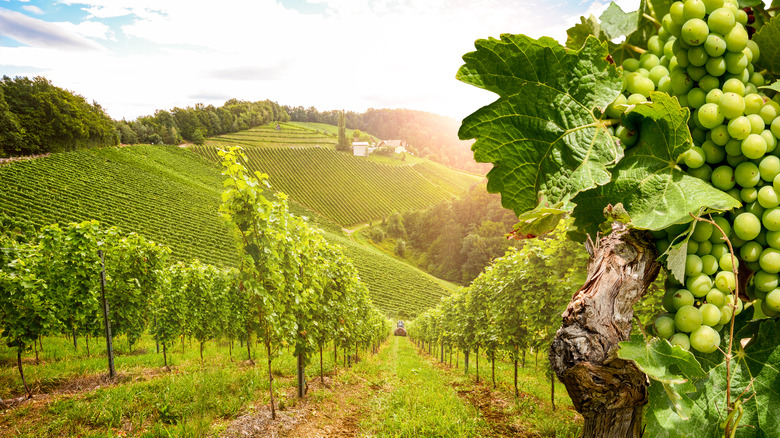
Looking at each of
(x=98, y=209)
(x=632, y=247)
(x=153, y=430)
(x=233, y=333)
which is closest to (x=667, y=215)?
(x=632, y=247)

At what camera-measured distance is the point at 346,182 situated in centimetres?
9550

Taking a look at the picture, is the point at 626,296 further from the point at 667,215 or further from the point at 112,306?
the point at 112,306

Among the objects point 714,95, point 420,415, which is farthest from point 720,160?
point 420,415

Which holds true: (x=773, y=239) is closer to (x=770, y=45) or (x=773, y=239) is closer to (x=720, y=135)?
(x=720, y=135)

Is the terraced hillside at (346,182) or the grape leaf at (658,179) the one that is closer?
the grape leaf at (658,179)

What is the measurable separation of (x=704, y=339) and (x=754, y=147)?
42 cm

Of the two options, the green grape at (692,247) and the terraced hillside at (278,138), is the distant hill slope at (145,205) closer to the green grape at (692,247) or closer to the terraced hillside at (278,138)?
the terraced hillside at (278,138)

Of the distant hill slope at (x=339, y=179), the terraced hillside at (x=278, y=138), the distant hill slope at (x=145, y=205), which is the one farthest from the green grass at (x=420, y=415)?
the terraced hillside at (x=278, y=138)

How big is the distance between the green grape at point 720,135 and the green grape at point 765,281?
11.7 inches

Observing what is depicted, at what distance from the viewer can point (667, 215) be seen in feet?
2.47

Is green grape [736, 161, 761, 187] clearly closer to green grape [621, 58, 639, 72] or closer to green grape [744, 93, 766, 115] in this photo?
green grape [744, 93, 766, 115]

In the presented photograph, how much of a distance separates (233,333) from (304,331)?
29.2 feet

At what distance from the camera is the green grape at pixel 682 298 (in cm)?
77

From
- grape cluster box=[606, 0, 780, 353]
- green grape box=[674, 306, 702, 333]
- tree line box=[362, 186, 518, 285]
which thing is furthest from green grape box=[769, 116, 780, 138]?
tree line box=[362, 186, 518, 285]
